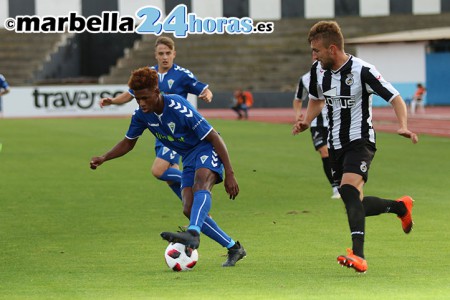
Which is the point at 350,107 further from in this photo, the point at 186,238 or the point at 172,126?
the point at 186,238

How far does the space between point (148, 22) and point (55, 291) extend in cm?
6340

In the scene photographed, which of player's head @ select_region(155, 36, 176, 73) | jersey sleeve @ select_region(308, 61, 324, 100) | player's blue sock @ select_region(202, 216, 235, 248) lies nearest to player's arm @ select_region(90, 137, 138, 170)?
player's blue sock @ select_region(202, 216, 235, 248)

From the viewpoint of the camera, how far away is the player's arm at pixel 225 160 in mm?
9422

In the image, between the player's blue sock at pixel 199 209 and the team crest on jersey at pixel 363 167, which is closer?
the player's blue sock at pixel 199 209

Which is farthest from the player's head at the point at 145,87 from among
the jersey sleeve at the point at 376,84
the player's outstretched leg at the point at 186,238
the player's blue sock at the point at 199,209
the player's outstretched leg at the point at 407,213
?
Answer: the player's outstretched leg at the point at 407,213

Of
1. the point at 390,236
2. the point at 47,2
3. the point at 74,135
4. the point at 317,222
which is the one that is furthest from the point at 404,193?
the point at 47,2

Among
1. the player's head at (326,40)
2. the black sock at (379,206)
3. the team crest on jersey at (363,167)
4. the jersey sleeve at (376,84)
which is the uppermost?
the player's head at (326,40)

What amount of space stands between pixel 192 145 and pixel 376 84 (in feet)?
5.27

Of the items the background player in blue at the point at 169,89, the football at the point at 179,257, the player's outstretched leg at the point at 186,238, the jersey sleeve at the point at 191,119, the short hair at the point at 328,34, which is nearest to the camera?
the player's outstretched leg at the point at 186,238

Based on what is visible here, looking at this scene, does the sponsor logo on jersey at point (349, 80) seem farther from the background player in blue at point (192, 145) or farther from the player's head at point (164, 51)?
the player's head at point (164, 51)

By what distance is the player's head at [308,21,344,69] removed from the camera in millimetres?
9383

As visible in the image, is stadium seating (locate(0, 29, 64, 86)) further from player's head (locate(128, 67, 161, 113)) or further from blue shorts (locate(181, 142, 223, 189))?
player's head (locate(128, 67, 161, 113))

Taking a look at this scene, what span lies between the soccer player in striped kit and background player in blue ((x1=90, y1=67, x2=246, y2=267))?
0.97 m

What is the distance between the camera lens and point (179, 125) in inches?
376
